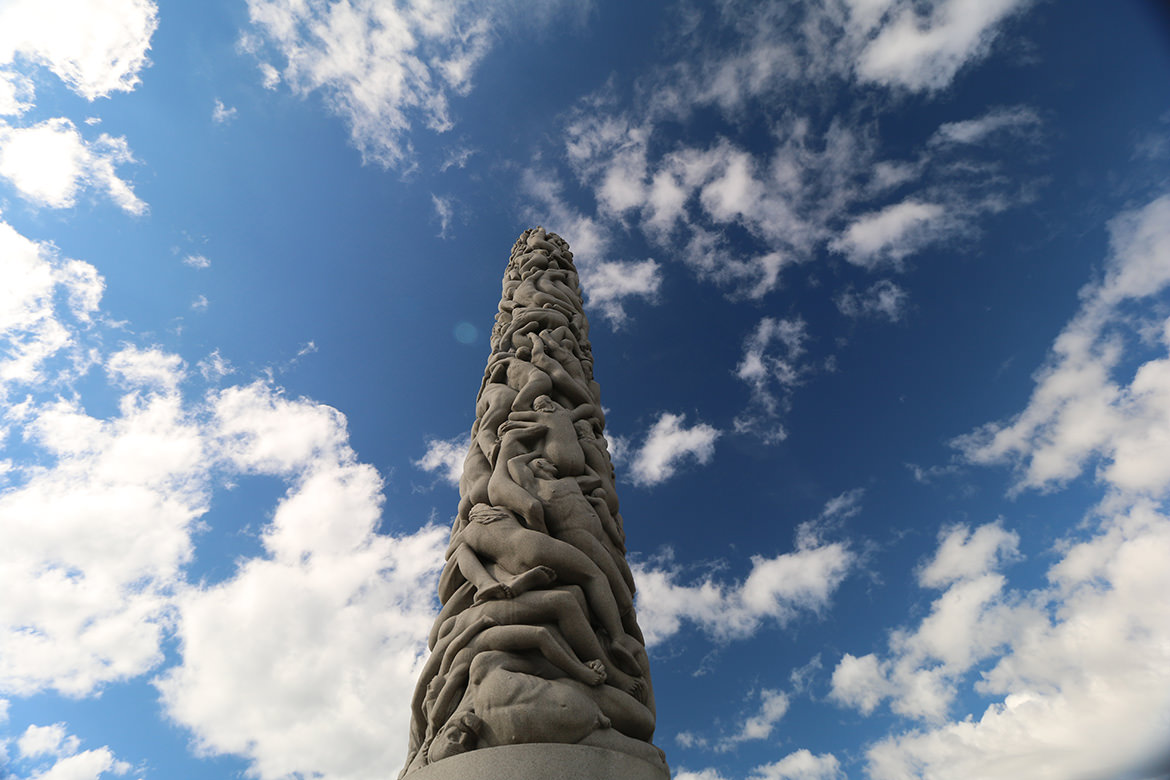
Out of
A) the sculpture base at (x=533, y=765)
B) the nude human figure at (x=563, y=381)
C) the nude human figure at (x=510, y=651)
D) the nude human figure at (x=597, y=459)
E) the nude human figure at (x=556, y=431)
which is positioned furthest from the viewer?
the nude human figure at (x=563, y=381)

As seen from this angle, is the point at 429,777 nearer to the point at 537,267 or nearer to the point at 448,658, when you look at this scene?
the point at 448,658

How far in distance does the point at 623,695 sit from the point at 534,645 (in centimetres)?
68

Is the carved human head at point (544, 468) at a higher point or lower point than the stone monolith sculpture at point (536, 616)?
higher

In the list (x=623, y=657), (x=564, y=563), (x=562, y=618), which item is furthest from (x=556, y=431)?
(x=623, y=657)

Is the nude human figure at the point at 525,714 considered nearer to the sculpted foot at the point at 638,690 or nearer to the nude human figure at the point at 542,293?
the sculpted foot at the point at 638,690

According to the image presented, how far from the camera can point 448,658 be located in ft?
14.7

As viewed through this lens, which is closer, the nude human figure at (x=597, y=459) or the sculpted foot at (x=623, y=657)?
the sculpted foot at (x=623, y=657)

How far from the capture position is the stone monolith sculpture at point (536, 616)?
3.79 m

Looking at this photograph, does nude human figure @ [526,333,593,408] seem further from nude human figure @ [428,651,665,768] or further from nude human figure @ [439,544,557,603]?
nude human figure @ [428,651,665,768]

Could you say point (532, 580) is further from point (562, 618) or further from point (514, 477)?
point (514, 477)

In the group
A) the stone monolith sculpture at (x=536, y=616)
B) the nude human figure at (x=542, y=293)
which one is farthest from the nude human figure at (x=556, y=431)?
the nude human figure at (x=542, y=293)

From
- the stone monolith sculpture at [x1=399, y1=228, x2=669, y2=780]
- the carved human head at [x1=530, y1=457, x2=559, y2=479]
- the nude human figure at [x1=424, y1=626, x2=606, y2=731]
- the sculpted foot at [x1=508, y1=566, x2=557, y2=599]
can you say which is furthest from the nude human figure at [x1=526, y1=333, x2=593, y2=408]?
the nude human figure at [x1=424, y1=626, x2=606, y2=731]

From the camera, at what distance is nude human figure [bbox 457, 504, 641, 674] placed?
4754 mm

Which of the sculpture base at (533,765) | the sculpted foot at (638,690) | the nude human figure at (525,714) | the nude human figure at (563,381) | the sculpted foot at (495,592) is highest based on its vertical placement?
the nude human figure at (563,381)
